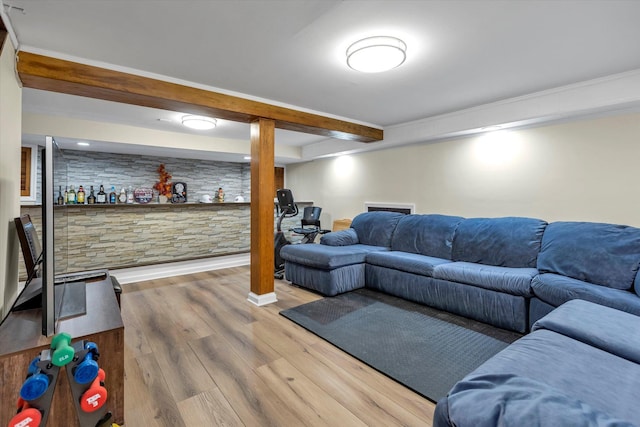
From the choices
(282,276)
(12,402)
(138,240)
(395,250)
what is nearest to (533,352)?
(12,402)

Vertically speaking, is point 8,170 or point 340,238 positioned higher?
point 8,170

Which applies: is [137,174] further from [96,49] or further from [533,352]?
[533,352]

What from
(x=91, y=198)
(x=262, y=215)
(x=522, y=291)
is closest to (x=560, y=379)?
(x=522, y=291)

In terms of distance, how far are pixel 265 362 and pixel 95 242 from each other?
3.42 meters

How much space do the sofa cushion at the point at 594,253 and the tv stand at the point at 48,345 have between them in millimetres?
3425

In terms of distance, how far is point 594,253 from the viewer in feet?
8.50

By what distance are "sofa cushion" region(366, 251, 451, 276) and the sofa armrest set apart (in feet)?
2.05

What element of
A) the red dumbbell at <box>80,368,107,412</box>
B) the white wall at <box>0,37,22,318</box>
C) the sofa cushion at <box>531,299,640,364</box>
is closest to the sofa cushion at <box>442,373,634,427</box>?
the sofa cushion at <box>531,299,640,364</box>

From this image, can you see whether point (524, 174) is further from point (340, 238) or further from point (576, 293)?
point (340, 238)

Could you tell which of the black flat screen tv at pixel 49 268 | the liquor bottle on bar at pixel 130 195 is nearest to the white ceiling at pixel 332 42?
the black flat screen tv at pixel 49 268

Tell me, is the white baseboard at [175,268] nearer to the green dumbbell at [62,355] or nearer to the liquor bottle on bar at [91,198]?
the liquor bottle on bar at [91,198]

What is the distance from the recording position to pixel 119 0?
174 cm

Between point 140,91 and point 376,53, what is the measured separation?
209 centimetres

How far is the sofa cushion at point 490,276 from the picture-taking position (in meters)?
2.63
